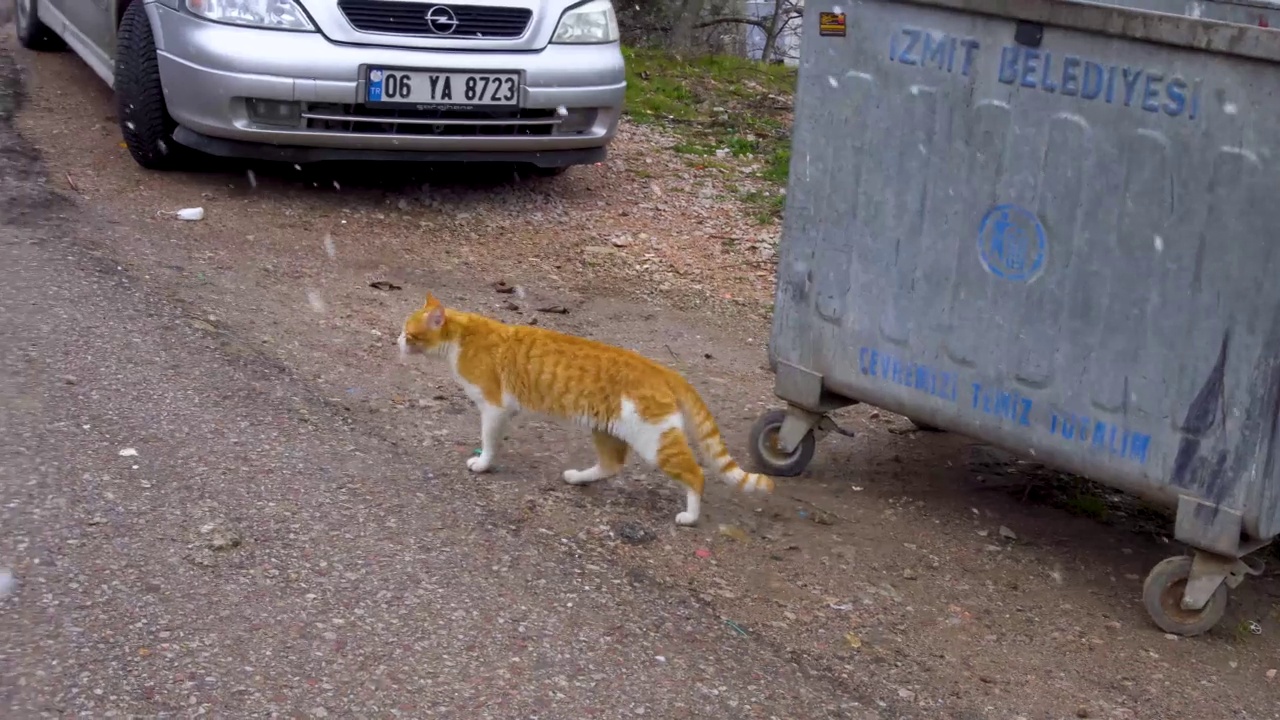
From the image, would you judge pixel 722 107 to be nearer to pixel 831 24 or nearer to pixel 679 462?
pixel 831 24

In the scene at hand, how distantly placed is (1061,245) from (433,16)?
3767 mm

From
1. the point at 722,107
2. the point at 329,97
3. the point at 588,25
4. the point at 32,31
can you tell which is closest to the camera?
the point at 329,97

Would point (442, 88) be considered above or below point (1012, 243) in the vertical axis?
below

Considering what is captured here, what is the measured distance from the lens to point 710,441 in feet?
13.3

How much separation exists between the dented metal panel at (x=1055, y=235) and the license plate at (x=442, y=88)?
271 cm

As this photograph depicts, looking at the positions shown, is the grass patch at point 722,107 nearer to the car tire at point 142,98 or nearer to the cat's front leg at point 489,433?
the car tire at point 142,98

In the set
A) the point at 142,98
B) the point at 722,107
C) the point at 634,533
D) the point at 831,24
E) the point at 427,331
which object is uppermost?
the point at 831,24

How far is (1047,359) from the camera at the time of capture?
146 inches

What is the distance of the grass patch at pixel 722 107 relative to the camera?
838 centimetres

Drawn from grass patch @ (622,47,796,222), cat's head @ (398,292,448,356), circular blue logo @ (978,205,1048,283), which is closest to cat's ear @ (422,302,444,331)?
cat's head @ (398,292,448,356)

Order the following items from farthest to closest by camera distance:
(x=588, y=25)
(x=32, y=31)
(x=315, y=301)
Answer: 1. (x=32, y=31)
2. (x=588, y=25)
3. (x=315, y=301)

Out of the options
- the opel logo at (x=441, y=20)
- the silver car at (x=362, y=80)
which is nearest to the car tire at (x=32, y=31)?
the silver car at (x=362, y=80)

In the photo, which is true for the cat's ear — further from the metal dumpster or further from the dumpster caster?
the dumpster caster

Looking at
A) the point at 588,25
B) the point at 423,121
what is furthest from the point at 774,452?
the point at 588,25
